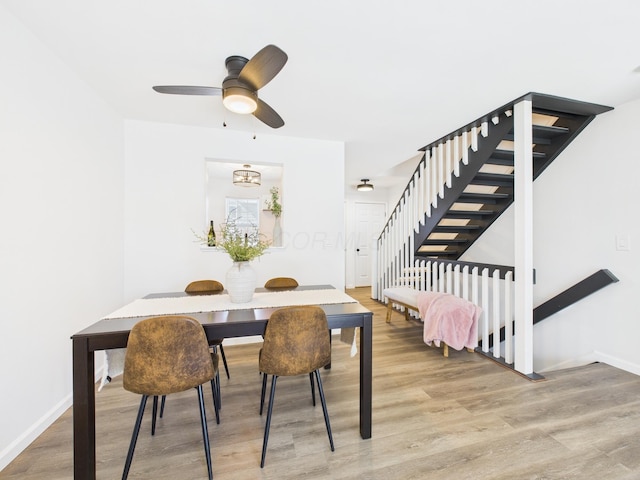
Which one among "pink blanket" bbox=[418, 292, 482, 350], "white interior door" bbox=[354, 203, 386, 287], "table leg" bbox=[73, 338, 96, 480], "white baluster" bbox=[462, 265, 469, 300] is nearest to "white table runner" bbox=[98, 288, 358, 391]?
"table leg" bbox=[73, 338, 96, 480]

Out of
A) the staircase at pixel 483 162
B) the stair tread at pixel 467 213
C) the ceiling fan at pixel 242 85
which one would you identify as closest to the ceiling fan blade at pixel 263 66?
the ceiling fan at pixel 242 85

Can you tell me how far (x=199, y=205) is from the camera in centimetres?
308

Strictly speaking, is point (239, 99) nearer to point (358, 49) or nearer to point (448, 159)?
point (358, 49)

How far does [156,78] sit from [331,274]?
253cm

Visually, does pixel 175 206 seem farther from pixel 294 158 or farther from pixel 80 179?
pixel 294 158

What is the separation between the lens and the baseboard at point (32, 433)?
1.50 metres

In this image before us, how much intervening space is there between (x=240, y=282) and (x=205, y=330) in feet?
1.38

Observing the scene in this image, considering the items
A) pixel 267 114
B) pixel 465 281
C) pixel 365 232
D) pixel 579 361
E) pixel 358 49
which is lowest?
pixel 579 361

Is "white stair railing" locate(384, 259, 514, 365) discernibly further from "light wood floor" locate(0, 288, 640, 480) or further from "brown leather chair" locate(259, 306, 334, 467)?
"brown leather chair" locate(259, 306, 334, 467)

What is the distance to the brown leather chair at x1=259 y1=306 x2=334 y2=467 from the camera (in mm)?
1530

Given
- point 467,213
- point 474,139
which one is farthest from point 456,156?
point 467,213

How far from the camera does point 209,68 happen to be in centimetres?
198

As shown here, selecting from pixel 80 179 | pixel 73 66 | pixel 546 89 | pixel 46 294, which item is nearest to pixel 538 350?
pixel 546 89

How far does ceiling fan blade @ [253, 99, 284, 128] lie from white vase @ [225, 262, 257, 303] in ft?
3.55
